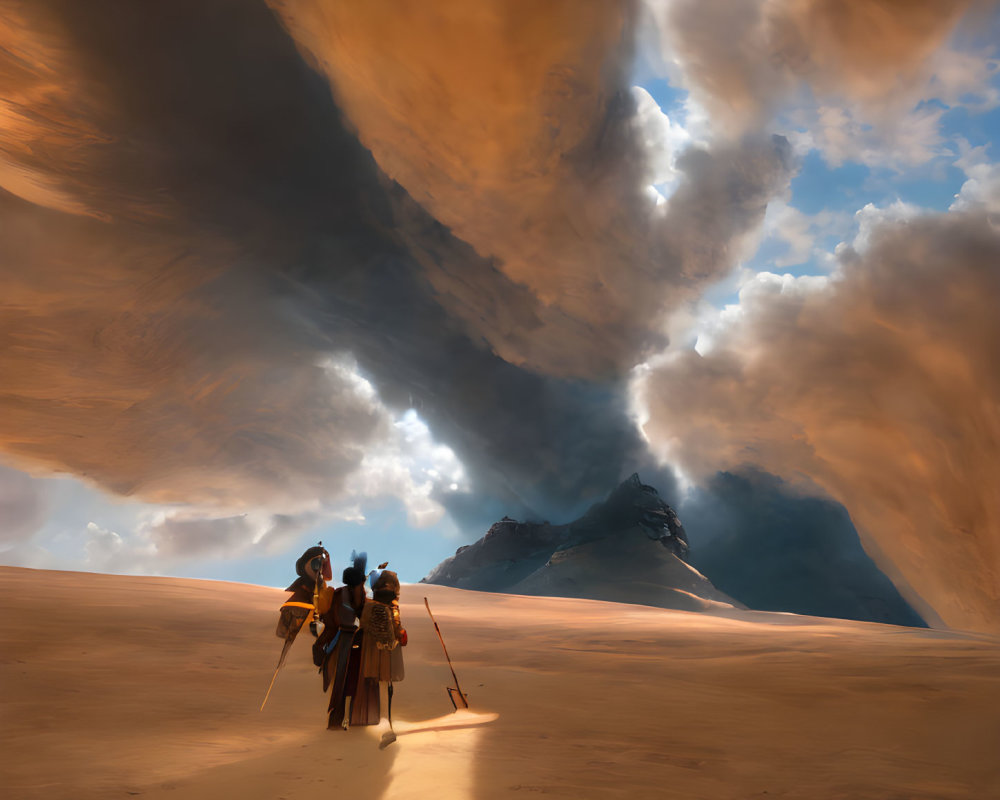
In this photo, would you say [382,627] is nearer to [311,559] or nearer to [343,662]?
[343,662]

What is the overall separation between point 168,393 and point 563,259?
22969 mm

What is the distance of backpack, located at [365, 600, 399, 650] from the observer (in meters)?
5.95

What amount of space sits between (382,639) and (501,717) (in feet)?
5.54

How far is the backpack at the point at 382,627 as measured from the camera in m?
5.95

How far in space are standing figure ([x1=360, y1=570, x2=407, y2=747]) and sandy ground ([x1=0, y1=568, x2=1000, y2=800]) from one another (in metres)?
0.53

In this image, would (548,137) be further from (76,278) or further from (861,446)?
(76,278)

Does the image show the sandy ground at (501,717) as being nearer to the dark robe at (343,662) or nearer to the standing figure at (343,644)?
the dark robe at (343,662)

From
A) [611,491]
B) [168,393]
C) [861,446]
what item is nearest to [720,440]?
[611,491]

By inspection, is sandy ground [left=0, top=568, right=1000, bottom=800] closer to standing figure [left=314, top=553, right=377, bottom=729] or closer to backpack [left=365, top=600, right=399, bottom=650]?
standing figure [left=314, top=553, right=377, bottom=729]

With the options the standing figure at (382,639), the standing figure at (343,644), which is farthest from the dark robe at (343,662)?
the standing figure at (382,639)

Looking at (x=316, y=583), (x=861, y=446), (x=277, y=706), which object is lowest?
(x=277, y=706)

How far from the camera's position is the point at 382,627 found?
19.7 feet

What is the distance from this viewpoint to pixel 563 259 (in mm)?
32531

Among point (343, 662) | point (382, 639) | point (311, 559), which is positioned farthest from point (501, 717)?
point (311, 559)
